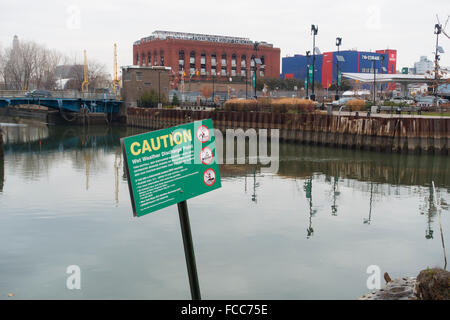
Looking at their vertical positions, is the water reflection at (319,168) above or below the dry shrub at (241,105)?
below

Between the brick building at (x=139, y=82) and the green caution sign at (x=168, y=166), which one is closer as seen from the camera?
the green caution sign at (x=168, y=166)

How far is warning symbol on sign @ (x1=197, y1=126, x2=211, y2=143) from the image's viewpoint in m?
6.71

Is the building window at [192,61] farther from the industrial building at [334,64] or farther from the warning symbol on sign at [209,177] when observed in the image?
the warning symbol on sign at [209,177]

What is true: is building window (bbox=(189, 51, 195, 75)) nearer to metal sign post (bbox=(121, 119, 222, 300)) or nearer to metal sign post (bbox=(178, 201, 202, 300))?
metal sign post (bbox=(121, 119, 222, 300))

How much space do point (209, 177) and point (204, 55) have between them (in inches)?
5909

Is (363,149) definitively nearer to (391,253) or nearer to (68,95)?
(391,253)

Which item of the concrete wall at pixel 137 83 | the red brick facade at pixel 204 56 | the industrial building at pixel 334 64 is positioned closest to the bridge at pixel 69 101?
the concrete wall at pixel 137 83

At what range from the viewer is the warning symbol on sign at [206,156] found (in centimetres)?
665

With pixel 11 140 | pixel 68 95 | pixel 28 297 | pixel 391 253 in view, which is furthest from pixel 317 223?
pixel 68 95

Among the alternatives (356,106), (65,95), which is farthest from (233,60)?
(356,106)
